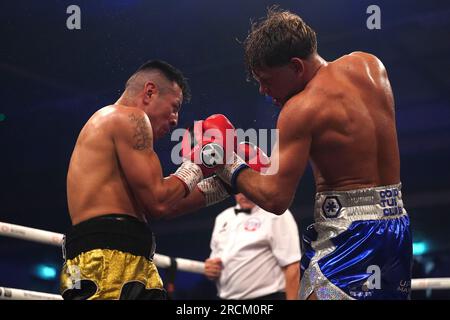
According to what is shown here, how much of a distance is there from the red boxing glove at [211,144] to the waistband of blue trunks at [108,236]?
13.6 inches

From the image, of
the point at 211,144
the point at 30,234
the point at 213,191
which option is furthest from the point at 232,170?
the point at 30,234

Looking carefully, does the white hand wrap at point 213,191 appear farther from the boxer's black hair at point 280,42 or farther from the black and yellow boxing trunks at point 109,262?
the boxer's black hair at point 280,42

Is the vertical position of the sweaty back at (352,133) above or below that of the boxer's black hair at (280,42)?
below

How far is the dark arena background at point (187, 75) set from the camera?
549cm

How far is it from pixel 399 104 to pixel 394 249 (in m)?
5.66

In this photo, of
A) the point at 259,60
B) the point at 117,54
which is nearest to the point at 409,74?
the point at 117,54

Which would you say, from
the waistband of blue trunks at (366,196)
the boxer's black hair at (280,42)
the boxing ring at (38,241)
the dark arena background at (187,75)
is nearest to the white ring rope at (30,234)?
the boxing ring at (38,241)

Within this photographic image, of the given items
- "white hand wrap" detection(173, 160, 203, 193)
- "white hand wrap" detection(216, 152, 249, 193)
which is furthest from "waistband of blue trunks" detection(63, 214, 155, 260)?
"white hand wrap" detection(216, 152, 249, 193)

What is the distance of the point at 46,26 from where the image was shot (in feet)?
18.1

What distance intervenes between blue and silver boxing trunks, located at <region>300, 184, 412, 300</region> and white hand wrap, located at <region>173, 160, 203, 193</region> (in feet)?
1.66

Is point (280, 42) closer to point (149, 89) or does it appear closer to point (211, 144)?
point (211, 144)

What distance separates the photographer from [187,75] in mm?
6035

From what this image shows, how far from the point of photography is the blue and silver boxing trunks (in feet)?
6.21

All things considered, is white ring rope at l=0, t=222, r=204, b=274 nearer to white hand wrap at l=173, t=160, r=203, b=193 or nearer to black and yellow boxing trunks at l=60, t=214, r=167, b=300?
black and yellow boxing trunks at l=60, t=214, r=167, b=300
